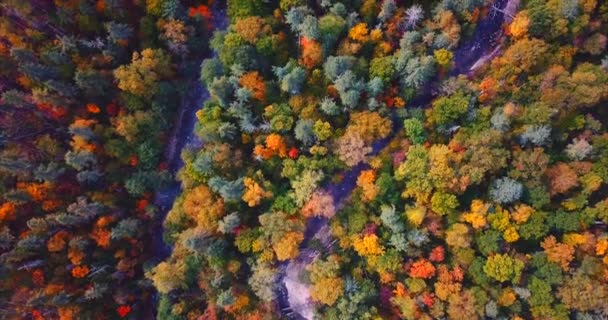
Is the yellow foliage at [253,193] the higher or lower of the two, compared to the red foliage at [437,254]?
higher

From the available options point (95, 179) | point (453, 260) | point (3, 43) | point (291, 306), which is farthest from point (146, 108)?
point (453, 260)

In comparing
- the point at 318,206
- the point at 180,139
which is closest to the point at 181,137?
the point at 180,139

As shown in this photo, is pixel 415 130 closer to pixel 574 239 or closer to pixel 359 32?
pixel 359 32

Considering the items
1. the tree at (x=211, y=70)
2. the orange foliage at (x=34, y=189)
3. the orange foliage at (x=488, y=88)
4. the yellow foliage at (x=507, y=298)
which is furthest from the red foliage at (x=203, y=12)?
the yellow foliage at (x=507, y=298)

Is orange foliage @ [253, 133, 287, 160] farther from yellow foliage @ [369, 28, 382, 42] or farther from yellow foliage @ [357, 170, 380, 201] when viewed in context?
yellow foliage @ [369, 28, 382, 42]

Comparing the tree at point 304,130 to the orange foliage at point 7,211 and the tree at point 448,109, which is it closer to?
the tree at point 448,109

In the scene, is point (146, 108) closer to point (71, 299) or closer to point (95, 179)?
point (95, 179)

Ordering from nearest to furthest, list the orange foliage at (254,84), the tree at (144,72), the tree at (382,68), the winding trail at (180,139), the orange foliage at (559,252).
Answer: the orange foliage at (559,252) → the tree at (144,72) → the orange foliage at (254,84) → the tree at (382,68) → the winding trail at (180,139)
